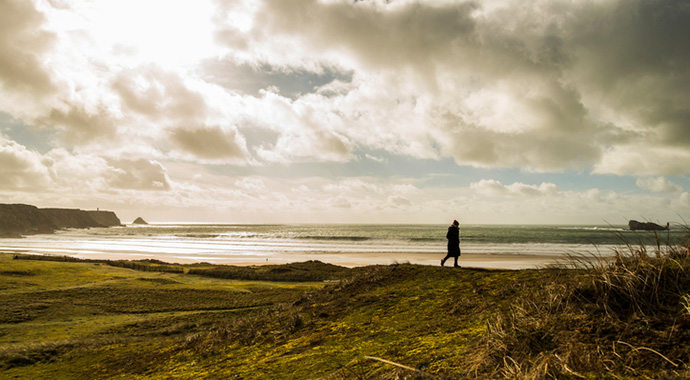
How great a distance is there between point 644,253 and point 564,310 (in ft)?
4.23

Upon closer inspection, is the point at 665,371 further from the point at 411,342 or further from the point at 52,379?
the point at 52,379

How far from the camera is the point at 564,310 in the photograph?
2996 millimetres

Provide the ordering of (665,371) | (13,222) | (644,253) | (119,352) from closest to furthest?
(665,371) → (644,253) → (119,352) → (13,222)

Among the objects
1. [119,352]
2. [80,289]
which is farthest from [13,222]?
[119,352]

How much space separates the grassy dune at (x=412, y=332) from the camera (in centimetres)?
237

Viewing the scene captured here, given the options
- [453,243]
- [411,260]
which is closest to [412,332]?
[453,243]

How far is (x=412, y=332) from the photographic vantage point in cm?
403

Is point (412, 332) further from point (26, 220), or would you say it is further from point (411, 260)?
point (26, 220)

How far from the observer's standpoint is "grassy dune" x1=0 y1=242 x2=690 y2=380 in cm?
237

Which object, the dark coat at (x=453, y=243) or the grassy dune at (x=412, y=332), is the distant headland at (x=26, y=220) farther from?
the dark coat at (x=453, y=243)

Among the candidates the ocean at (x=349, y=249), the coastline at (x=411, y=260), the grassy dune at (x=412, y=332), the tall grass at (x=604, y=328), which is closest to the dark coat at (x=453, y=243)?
the ocean at (x=349, y=249)

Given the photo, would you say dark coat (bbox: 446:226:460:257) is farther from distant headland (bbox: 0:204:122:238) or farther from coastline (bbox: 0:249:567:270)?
distant headland (bbox: 0:204:122:238)

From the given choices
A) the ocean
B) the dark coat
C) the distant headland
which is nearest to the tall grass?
the ocean

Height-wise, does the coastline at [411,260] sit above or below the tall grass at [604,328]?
below
